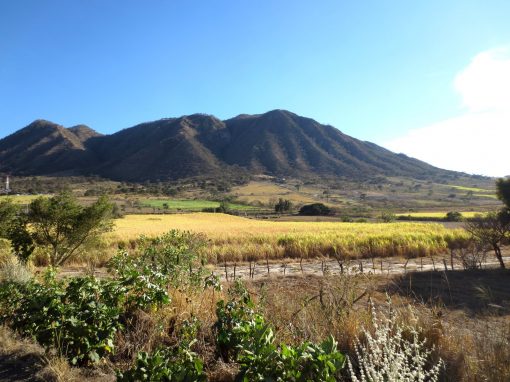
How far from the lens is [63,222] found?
15.2 metres

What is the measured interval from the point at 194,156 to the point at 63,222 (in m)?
152

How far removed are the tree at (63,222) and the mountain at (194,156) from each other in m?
131

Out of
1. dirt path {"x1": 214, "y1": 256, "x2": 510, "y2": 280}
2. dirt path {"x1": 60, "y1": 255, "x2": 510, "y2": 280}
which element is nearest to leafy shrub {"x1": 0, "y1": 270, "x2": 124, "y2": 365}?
dirt path {"x1": 60, "y1": 255, "x2": 510, "y2": 280}

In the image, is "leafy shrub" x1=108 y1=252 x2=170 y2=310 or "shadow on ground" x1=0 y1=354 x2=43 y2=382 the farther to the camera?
"leafy shrub" x1=108 y1=252 x2=170 y2=310

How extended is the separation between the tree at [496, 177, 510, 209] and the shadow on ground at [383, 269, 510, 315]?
6.23 m

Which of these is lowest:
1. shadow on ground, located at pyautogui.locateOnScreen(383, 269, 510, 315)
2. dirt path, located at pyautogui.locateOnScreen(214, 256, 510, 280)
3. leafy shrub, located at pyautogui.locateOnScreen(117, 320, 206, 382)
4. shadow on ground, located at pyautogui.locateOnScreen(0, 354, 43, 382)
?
dirt path, located at pyautogui.locateOnScreen(214, 256, 510, 280)

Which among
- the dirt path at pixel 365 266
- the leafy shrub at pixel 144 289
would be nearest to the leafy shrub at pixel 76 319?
the leafy shrub at pixel 144 289

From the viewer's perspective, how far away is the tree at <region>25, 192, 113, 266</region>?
48.4 feet

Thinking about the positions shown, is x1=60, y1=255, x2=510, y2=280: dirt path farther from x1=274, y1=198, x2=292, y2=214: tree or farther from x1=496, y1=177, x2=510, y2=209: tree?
x1=274, y1=198, x2=292, y2=214: tree

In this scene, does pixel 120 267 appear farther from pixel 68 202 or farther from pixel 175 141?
pixel 175 141

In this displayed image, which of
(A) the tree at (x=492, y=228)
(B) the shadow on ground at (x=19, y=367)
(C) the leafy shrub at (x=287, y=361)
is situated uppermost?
(C) the leafy shrub at (x=287, y=361)

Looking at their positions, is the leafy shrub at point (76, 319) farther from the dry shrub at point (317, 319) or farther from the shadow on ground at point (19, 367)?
the dry shrub at point (317, 319)

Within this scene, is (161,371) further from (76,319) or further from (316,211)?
(316,211)

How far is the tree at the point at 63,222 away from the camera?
581 inches
